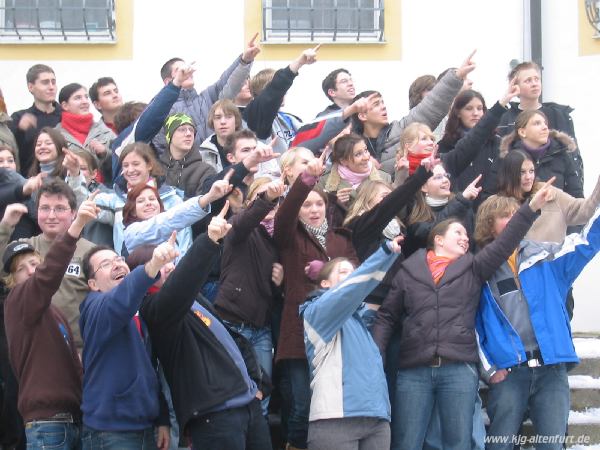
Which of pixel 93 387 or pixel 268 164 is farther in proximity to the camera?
pixel 268 164

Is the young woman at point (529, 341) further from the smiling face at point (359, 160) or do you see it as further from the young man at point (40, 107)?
the young man at point (40, 107)

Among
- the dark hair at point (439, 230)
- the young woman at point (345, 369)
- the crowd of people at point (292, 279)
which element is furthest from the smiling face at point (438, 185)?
the young woman at point (345, 369)

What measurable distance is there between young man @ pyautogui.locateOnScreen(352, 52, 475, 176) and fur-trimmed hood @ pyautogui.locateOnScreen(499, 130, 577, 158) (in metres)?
0.54

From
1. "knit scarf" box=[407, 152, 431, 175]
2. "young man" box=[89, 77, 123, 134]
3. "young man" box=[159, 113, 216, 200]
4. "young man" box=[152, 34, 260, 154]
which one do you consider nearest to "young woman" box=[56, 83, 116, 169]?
"young man" box=[89, 77, 123, 134]

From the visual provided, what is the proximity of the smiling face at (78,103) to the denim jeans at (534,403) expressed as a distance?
433 cm

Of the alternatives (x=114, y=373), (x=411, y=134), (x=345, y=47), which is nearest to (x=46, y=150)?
(x=411, y=134)

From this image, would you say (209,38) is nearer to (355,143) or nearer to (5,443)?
(355,143)

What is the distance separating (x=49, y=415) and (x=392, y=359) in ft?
7.32

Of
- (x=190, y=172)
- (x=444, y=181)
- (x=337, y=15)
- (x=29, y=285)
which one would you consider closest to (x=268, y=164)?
(x=190, y=172)

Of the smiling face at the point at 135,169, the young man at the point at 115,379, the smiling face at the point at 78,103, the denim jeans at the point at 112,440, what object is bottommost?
the denim jeans at the point at 112,440

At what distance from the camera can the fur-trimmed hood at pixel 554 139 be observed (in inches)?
371

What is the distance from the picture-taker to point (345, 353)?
7.41m

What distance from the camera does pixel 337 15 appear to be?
498 inches

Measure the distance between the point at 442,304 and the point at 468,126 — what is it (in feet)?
7.94
